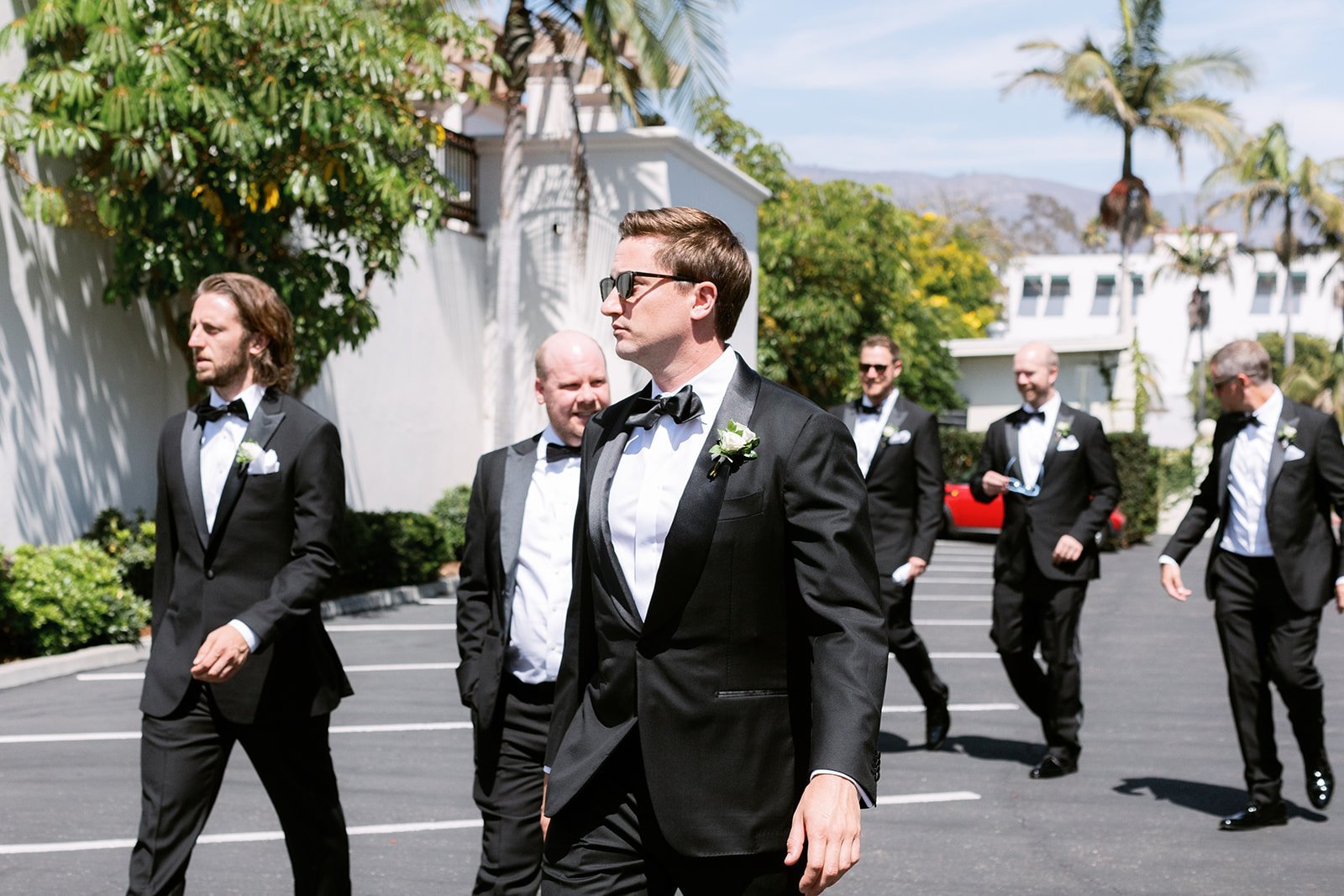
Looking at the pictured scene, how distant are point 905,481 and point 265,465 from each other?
506 cm

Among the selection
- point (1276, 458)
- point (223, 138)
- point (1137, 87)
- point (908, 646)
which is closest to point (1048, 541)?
point (908, 646)

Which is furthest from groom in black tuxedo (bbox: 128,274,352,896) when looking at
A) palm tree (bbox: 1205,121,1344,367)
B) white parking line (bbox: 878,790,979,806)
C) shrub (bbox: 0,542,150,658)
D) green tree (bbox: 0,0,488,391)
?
palm tree (bbox: 1205,121,1344,367)

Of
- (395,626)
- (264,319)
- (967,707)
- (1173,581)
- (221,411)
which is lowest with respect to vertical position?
(395,626)

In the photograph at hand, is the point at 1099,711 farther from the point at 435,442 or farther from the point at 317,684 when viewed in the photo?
the point at 435,442

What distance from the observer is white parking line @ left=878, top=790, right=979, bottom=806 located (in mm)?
7379

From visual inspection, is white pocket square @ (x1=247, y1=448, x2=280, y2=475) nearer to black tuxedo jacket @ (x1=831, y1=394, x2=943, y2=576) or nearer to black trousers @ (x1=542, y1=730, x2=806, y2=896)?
black trousers @ (x1=542, y1=730, x2=806, y2=896)

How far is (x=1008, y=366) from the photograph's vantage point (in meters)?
39.7

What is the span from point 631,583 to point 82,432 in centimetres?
1190

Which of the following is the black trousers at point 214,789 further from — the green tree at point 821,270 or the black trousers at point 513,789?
the green tree at point 821,270

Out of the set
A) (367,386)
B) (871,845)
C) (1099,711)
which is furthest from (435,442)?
(871,845)

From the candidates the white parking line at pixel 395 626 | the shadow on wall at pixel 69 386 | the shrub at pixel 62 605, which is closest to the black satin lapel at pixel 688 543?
the shrub at pixel 62 605

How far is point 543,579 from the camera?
4.57m

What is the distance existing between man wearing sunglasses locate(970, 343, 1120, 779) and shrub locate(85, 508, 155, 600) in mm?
7344

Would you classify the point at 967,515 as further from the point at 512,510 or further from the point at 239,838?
the point at 512,510
